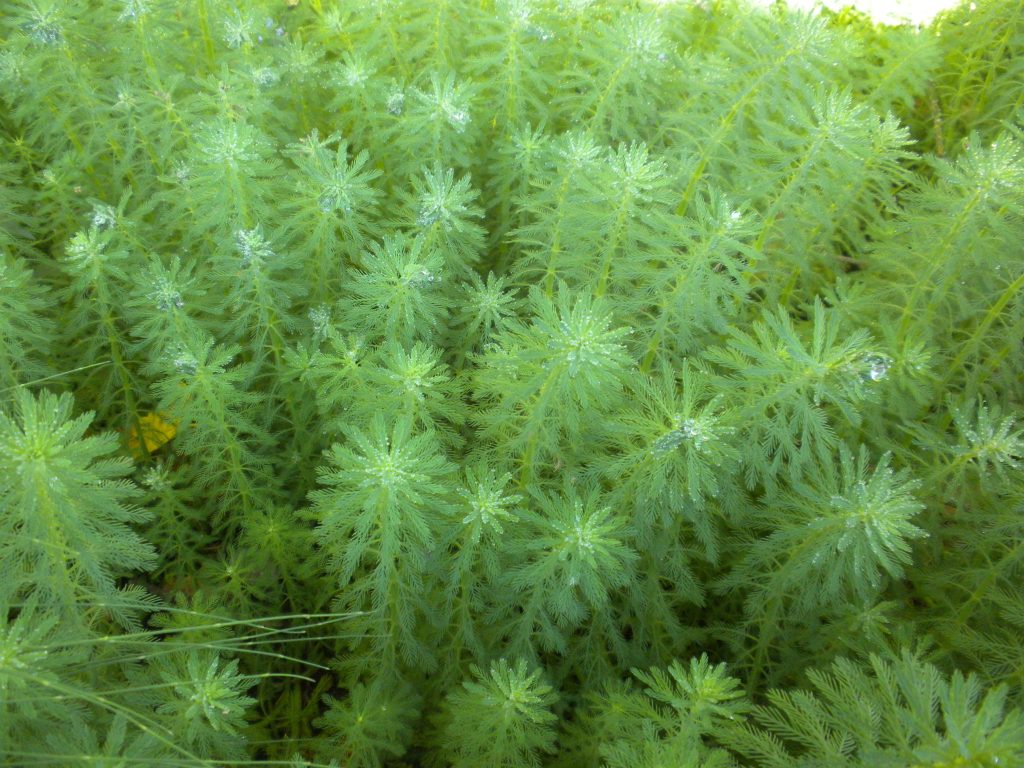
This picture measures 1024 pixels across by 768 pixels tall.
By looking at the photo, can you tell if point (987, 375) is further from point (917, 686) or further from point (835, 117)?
point (917, 686)

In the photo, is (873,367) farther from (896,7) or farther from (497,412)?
(896,7)

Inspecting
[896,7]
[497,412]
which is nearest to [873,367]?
[497,412]

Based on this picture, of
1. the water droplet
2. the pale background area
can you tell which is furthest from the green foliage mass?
the pale background area

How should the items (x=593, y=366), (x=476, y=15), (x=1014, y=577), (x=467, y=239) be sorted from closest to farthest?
(x=593, y=366) → (x=1014, y=577) → (x=467, y=239) → (x=476, y=15)

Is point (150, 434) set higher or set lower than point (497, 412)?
lower

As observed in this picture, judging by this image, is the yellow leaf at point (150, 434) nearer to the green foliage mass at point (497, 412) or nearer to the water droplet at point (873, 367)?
the green foliage mass at point (497, 412)

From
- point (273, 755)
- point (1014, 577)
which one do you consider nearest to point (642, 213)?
point (1014, 577)
